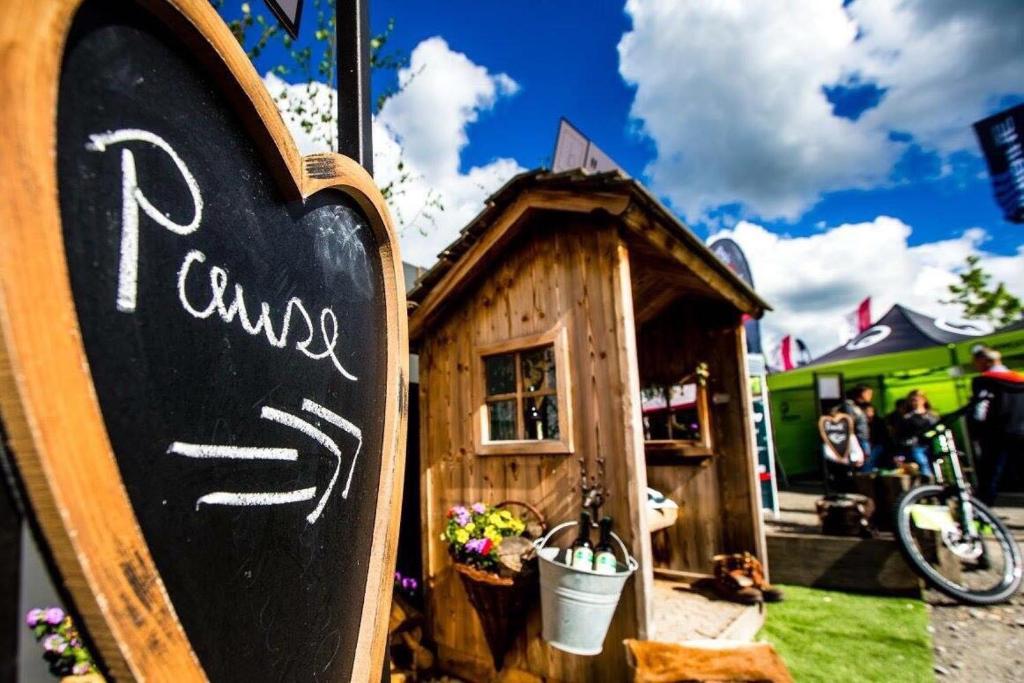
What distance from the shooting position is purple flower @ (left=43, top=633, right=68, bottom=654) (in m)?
2.56

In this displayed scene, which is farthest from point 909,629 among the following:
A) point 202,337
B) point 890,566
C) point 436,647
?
point 202,337

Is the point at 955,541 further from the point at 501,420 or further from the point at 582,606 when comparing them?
the point at 501,420

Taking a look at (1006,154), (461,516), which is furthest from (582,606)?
(1006,154)

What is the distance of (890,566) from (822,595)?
0.68 metres

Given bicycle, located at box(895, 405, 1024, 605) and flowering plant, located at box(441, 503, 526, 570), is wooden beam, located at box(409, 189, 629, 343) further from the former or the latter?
bicycle, located at box(895, 405, 1024, 605)

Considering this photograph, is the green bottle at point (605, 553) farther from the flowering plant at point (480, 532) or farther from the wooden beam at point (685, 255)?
the wooden beam at point (685, 255)

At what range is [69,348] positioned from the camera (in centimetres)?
44

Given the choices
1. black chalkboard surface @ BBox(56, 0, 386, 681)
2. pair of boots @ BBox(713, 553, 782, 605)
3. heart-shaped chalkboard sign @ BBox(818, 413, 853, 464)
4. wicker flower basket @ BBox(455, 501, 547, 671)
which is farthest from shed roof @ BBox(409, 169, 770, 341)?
heart-shaped chalkboard sign @ BBox(818, 413, 853, 464)

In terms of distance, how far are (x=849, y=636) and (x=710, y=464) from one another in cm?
172

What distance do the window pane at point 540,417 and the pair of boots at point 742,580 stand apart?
2254 millimetres

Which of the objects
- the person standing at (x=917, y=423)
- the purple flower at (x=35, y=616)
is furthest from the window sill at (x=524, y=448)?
the person standing at (x=917, y=423)

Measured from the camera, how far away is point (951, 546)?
4.86 metres

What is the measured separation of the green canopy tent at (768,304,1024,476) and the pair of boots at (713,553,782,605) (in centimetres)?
675

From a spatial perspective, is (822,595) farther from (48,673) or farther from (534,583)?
(48,673)
